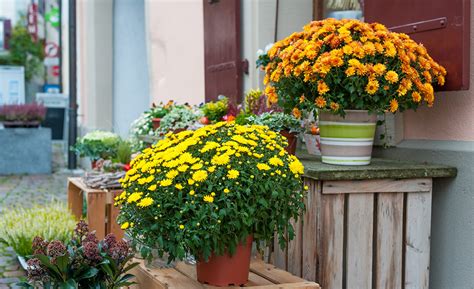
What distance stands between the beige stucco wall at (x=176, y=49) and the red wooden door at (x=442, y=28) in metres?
3.42

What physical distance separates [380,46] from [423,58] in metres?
0.24

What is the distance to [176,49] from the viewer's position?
7637 mm

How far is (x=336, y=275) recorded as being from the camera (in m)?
3.32

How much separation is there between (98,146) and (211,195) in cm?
489

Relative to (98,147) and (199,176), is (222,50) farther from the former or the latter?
(199,176)

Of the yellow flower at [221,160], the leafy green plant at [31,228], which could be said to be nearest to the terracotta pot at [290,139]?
the yellow flower at [221,160]

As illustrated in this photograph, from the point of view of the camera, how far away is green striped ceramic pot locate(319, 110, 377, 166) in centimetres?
348

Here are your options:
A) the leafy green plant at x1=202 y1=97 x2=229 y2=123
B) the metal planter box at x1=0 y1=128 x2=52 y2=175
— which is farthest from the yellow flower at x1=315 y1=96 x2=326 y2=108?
the metal planter box at x1=0 y1=128 x2=52 y2=175

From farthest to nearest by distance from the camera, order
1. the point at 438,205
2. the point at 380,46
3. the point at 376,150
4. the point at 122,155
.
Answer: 1. the point at 122,155
2. the point at 376,150
3. the point at 438,205
4. the point at 380,46

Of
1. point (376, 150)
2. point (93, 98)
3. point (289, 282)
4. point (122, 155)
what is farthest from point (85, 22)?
point (289, 282)

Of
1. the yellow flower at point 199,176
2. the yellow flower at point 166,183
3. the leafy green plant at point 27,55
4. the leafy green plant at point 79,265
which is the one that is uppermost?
the leafy green plant at point 27,55

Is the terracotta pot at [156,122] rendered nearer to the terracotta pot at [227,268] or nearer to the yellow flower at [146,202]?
the terracotta pot at [227,268]

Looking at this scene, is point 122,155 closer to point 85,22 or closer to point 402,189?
point 402,189

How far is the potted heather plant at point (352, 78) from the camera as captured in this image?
3291 mm
